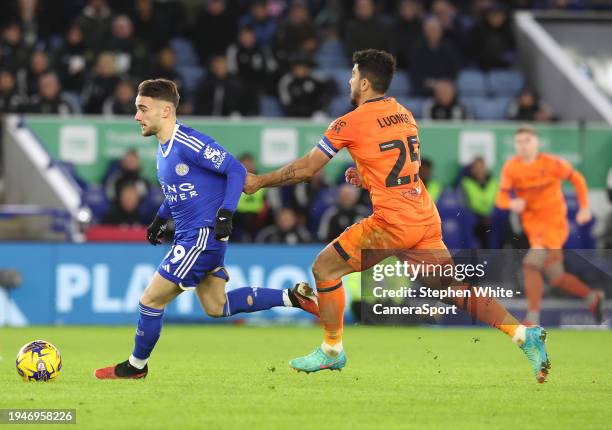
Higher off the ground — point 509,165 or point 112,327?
point 509,165

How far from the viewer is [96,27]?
1936cm

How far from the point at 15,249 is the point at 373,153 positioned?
7.94 metres

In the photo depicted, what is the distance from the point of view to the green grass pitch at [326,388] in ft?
23.1

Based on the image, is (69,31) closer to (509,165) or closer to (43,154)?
(43,154)

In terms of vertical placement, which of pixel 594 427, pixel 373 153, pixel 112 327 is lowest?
pixel 112 327

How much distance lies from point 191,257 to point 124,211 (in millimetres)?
7914

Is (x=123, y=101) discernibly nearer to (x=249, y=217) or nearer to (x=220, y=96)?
(x=220, y=96)

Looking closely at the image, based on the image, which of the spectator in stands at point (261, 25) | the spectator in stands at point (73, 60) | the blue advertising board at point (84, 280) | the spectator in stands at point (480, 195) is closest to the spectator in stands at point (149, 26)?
the spectator in stands at point (73, 60)

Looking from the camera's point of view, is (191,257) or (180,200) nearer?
(191,257)

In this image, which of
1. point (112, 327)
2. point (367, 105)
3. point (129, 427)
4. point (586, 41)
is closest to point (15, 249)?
point (112, 327)

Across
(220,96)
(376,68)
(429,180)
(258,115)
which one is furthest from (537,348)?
(258,115)

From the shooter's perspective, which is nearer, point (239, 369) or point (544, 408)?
point (544, 408)

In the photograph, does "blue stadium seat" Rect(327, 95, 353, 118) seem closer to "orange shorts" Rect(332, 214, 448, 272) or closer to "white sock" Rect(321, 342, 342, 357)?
"white sock" Rect(321, 342, 342, 357)

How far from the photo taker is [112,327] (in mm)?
15453
